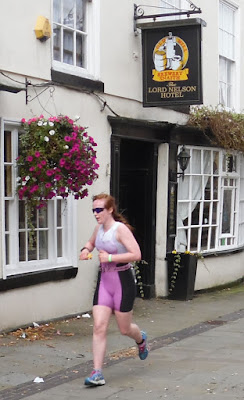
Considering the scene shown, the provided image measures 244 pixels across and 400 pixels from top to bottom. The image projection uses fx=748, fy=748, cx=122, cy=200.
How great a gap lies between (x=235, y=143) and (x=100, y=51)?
3680 millimetres

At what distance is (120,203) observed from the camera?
40.2 ft

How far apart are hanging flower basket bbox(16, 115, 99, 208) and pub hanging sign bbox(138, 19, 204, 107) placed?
255cm

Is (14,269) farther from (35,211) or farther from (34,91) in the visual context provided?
(34,91)

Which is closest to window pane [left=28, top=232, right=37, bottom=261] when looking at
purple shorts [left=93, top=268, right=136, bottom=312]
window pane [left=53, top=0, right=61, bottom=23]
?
purple shorts [left=93, top=268, right=136, bottom=312]

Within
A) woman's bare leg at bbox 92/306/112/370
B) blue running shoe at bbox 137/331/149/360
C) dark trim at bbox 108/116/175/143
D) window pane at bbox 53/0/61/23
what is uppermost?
window pane at bbox 53/0/61/23

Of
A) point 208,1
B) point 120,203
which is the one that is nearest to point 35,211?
point 120,203

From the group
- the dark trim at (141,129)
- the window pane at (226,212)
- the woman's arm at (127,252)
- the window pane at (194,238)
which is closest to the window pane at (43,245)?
the dark trim at (141,129)

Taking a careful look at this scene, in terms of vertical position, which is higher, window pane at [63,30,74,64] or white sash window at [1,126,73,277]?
window pane at [63,30,74,64]

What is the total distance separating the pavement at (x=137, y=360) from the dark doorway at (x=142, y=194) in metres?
1.23

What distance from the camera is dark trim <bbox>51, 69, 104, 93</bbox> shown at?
9.67 metres

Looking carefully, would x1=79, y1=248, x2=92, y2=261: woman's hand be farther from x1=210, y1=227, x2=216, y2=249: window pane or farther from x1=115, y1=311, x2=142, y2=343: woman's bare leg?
x1=210, y1=227, x2=216, y2=249: window pane

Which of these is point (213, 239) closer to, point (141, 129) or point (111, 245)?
point (141, 129)

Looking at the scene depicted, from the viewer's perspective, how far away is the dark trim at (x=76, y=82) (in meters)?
9.67

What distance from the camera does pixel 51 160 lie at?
8.80 m
